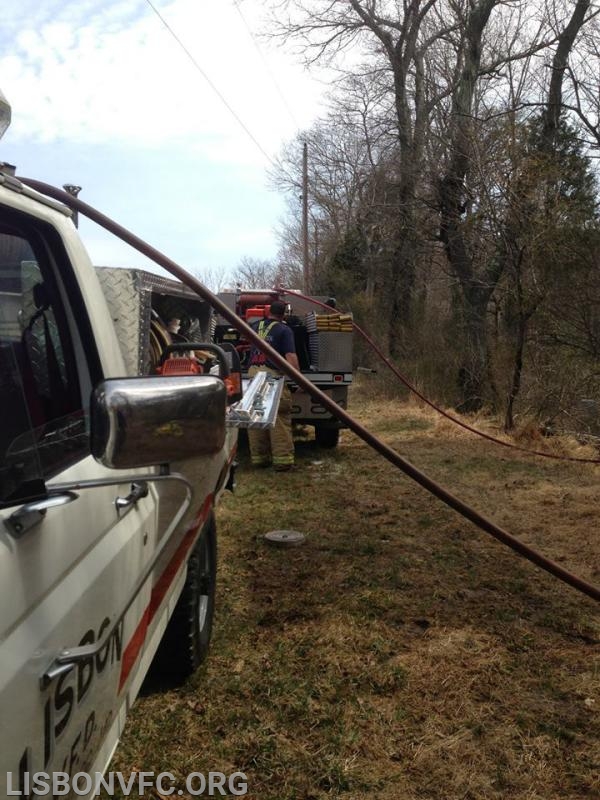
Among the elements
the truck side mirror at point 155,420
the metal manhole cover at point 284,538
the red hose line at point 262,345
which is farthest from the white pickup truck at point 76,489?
the metal manhole cover at point 284,538

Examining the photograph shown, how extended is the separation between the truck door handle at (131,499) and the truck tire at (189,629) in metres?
1.01

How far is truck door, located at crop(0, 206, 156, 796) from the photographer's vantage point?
1.20m

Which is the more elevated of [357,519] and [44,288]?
[44,288]

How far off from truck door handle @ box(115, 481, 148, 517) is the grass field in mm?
1347

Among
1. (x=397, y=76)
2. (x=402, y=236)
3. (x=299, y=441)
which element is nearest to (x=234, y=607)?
(x=299, y=441)

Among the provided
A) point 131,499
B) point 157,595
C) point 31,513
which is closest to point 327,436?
point 157,595

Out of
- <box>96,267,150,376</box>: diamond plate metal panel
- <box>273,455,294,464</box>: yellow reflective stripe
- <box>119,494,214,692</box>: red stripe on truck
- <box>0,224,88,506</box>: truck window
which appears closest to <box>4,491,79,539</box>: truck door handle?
<box>0,224,88,506</box>: truck window

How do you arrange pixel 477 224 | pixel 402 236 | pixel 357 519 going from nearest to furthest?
pixel 357 519, pixel 477 224, pixel 402 236

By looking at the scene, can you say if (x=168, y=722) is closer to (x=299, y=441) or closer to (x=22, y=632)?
(x=22, y=632)

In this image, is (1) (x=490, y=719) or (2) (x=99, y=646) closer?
(2) (x=99, y=646)

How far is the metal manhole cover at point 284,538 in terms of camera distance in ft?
17.1

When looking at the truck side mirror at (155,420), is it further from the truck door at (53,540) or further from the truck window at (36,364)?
the truck window at (36,364)

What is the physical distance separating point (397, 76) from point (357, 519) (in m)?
14.9

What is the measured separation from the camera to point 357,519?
5.96 meters
